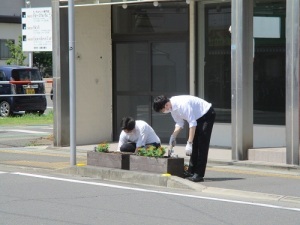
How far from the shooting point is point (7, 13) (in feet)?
175

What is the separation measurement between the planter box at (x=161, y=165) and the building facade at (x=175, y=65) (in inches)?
121

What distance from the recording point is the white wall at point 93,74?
63.6ft

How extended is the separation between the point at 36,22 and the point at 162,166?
880 inches

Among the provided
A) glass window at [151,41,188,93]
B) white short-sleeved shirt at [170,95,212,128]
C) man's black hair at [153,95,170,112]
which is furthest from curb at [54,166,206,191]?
glass window at [151,41,188,93]

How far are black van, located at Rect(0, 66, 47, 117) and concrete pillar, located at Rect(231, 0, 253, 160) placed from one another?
1723cm

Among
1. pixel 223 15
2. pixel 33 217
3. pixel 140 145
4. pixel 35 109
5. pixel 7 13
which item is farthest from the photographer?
pixel 7 13

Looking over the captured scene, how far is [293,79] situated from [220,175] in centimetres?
229

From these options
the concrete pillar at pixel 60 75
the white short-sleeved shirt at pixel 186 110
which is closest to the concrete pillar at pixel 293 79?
the white short-sleeved shirt at pixel 186 110

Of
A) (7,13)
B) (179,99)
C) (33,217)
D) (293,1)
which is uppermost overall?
(7,13)

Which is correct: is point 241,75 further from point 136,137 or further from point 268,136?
point 136,137

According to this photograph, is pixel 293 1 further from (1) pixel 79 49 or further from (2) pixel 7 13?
(2) pixel 7 13

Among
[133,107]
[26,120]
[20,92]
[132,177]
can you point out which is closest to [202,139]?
[132,177]

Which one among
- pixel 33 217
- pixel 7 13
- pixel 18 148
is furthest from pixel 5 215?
pixel 7 13

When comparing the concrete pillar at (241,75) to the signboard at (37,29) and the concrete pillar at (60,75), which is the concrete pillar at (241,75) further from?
the signboard at (37,29)
